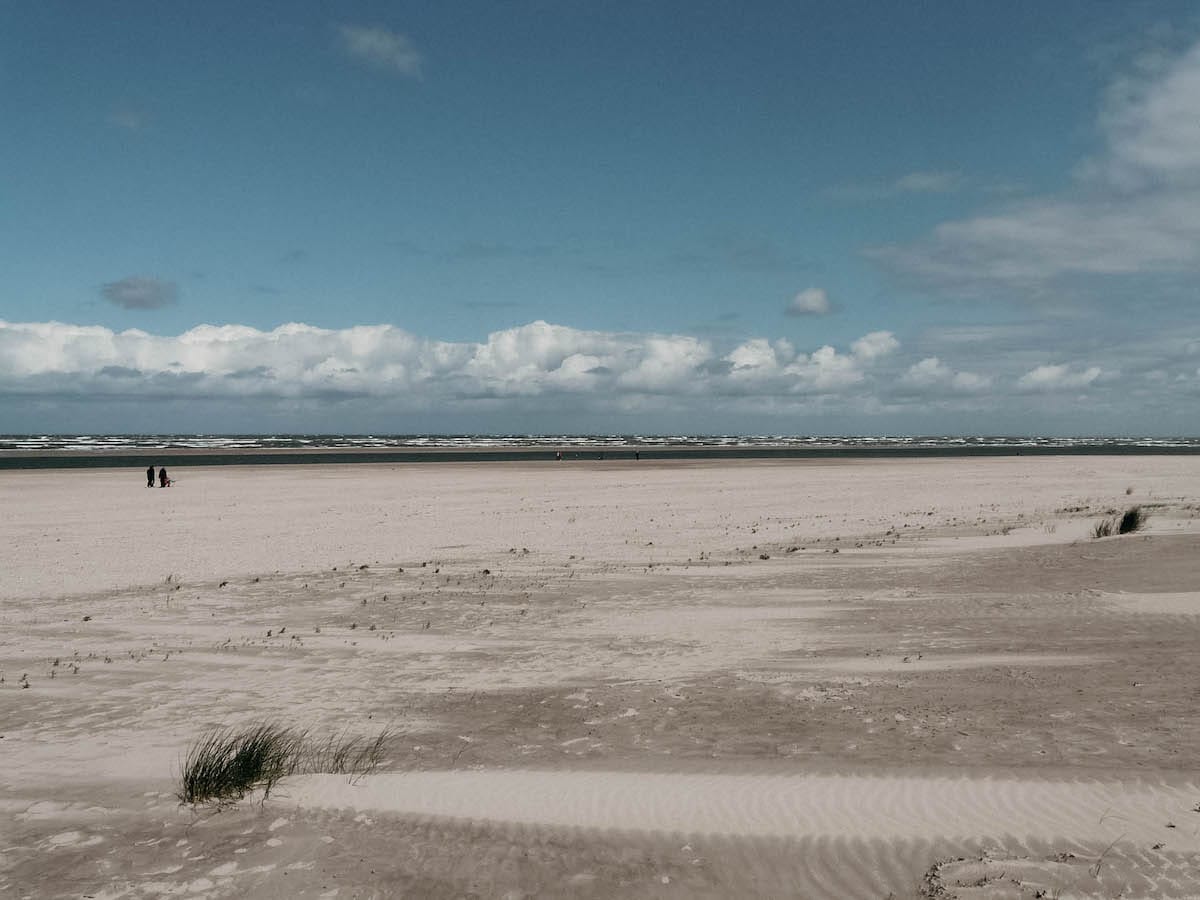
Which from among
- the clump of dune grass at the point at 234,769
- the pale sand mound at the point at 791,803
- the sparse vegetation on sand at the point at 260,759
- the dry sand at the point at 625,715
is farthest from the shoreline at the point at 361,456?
the pale sand mound at the point at 791,803

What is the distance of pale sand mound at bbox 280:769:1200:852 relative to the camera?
270 inches

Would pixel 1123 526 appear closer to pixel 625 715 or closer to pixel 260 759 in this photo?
pixel 625 715

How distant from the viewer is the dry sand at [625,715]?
6.49 meters

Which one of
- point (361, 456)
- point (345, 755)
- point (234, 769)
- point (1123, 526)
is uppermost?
point (1123, 526)

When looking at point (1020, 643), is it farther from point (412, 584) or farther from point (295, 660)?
point (412, 584)

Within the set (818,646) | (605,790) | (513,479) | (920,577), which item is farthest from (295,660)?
(513,479)

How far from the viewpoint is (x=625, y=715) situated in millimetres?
10078

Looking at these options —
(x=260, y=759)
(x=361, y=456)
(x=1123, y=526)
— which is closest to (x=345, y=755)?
(x=260, y=759)

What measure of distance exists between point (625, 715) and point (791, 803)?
295 centimetres

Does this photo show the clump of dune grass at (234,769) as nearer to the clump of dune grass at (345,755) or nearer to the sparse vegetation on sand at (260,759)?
the sparse vegetation on sand at (260,759)

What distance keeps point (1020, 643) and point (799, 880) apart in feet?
26.8

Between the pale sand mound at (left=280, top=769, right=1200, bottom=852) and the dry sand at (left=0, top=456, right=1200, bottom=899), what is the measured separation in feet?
0.12

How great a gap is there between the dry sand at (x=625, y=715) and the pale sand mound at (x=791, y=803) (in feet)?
0.12

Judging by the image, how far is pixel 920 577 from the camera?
1870cm
